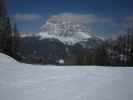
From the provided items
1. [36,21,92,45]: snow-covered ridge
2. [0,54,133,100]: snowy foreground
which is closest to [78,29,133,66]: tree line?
[36,21,92,45]: snow-covered ridge

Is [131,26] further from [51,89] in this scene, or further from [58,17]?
[51,89]

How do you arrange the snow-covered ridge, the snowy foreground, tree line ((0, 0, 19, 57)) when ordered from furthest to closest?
the snow-covered ridge → tree line ((0, 0, 19, 57)) → the snowy foreground

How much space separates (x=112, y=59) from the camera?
15.1 ft

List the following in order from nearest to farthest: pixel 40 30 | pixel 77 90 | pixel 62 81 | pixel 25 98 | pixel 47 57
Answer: pixel 25 98 → pixel 77 90 → pixel 62 81 → pixel 47 57 → pixel 40 30

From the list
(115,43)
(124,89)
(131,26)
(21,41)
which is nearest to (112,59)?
(115,43)

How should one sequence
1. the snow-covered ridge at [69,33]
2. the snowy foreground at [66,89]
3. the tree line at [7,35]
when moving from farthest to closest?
the snow-covered ridge at [69,33]
the tree line at [7,35]
the snowy foreground at [66,89]

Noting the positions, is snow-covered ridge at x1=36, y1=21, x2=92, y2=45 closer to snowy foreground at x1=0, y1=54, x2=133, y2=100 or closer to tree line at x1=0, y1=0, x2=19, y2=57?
tree line at x1=0, y1=0, x2=19, y2=57

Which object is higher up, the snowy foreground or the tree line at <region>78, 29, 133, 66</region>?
the tree line at <region>78, 29, 133, 66</region>

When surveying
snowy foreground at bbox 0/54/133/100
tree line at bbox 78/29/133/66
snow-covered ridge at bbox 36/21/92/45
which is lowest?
snowy foreground at bbox 0/54/133/100

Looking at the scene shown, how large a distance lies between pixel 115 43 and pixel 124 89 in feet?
12.6

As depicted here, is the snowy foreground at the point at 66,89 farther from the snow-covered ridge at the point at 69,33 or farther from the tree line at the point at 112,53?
the snow-covered ridge at the point at 69,33

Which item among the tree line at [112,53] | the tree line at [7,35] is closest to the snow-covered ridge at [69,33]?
the tree line at [112,53]

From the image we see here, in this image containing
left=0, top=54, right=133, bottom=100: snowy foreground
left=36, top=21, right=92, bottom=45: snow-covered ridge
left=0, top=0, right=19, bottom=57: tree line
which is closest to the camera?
left=0, top=54, right=133, bottom=100: snowy foreground

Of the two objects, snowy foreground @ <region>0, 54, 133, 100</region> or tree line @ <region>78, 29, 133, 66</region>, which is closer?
snowy foreground @ <region>0, 54, 133, 100</region>
